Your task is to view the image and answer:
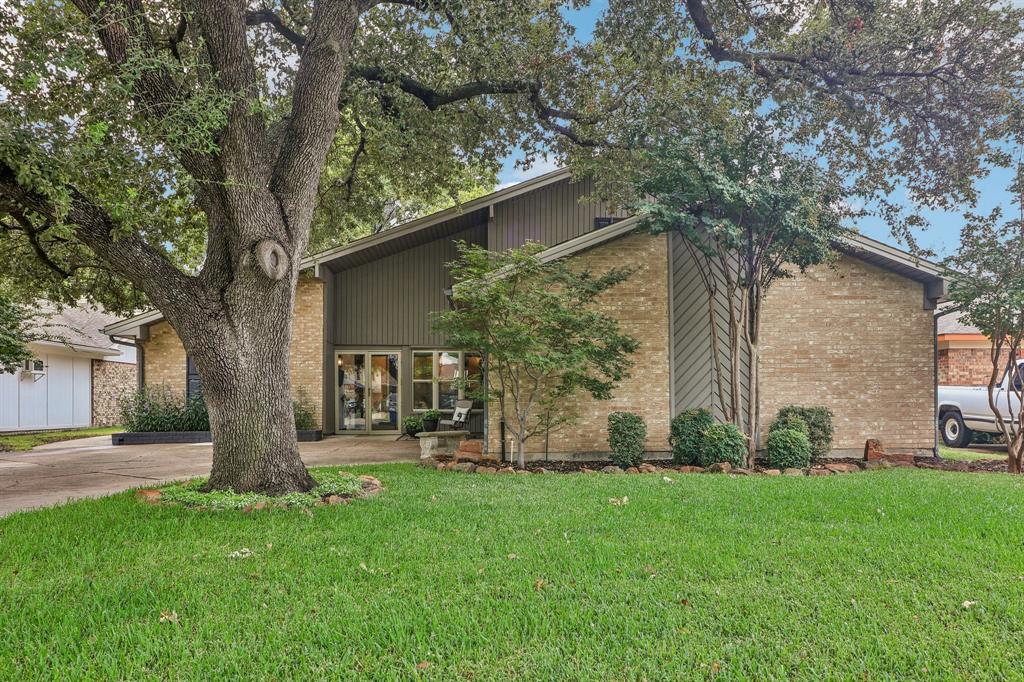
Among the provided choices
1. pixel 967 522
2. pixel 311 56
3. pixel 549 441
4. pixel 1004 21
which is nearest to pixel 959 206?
pixel 1004 21

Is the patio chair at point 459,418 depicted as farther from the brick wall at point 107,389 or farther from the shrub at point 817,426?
the brick wall at point 107,389

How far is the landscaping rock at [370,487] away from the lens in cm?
636

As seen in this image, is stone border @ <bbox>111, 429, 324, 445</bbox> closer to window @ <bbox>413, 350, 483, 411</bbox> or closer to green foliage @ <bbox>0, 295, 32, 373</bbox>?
green foliage @ <bbox>0, 295, 32, 373</bbox>

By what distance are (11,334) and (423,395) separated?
8.70 metres

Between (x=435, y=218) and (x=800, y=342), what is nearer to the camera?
(x=800, y=342)

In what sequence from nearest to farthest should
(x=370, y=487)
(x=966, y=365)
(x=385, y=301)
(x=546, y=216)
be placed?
(x=370, y=487)
(x=546, y=216)
(x=385, y=301)
(x=966, y=365)

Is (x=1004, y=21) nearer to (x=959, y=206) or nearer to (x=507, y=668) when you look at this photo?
(x=959, y=206)

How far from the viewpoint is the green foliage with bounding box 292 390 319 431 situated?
43.9ft

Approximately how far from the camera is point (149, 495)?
6.25m

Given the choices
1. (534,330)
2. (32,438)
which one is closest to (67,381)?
(32,438)

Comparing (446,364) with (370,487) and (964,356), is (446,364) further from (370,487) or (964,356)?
(964,356)

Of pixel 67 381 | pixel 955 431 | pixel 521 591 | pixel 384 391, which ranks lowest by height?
pixel 955 431

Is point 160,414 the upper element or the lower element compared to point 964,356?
lower

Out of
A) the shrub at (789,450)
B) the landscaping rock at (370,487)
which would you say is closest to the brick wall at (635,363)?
the shrub at (789,450)
